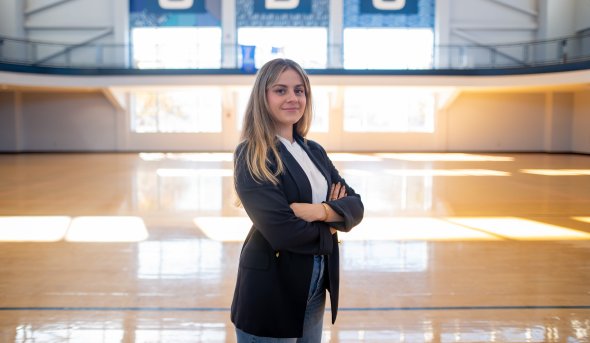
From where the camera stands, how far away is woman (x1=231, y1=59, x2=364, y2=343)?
207 cm

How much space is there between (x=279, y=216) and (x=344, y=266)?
409 cm

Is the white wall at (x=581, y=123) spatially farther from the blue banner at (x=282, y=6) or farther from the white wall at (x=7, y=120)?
the white wall at (x=7, y=120)

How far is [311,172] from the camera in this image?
2270 mm

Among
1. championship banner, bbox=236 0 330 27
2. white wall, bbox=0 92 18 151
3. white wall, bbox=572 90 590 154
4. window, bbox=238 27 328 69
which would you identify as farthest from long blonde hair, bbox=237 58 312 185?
white wall, bbox=0 92 18 151

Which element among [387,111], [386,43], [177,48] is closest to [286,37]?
[386,43]

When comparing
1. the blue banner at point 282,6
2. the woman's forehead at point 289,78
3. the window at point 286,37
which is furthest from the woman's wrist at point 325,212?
the blue banner at point 282,6

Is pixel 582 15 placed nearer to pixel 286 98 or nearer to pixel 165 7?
pixel 165 7

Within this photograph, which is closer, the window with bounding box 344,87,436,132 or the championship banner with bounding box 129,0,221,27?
the championship banner with bounding box 129,0,221,27

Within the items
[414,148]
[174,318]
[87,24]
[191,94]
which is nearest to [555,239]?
[174,318]

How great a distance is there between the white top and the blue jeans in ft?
0.87

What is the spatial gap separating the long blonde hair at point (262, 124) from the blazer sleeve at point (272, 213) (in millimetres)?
36

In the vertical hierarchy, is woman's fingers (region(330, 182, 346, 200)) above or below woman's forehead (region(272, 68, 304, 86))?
below

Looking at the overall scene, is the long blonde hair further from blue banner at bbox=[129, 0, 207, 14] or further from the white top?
blue banner at bbox=[129, 0, 207, 14]

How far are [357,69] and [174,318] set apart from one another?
22130mm
